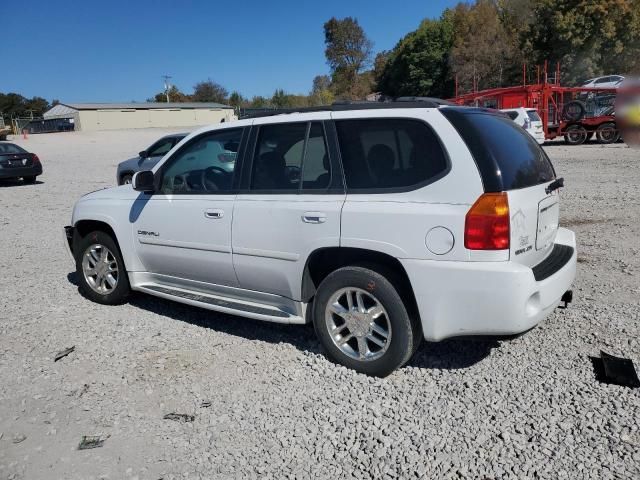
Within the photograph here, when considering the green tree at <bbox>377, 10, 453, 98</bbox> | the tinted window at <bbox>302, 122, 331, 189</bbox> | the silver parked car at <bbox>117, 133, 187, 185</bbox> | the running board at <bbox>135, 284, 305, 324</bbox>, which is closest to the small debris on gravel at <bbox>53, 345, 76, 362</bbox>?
the running board at <bbox>135, 284, 305, 324</bbox>

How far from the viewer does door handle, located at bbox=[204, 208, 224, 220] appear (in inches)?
165

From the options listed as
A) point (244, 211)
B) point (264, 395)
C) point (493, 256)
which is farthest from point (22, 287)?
point (493, 256)

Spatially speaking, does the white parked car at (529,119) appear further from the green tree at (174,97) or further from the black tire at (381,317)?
the green tree at (174,97)

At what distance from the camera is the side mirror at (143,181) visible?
464 centimetres

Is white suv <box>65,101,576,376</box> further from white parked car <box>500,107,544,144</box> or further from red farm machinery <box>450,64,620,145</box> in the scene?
red farm machinery <box>450,64,620,145</box>

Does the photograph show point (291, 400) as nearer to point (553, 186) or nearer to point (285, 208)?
point (285, 208)

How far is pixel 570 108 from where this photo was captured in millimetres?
22641

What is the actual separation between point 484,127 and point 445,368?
5.54 feet

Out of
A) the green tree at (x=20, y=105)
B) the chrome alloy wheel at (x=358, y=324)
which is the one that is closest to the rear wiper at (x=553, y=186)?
the chrome alloy wheel at (x=358, y=324)

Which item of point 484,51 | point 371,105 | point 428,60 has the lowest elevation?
point 371,105

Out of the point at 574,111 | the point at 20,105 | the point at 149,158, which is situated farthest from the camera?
the point at 20,105

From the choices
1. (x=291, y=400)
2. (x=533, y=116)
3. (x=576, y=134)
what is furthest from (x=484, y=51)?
(x=291, y=400)

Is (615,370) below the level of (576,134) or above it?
below

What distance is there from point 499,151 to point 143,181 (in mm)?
2975
